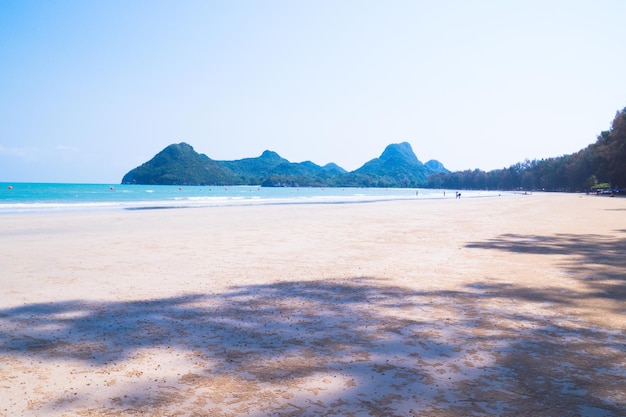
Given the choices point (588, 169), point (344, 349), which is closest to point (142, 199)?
point (344, 349)

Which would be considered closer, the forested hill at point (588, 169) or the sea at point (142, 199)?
the sea at point (142, 199)

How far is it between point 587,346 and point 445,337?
1.45m

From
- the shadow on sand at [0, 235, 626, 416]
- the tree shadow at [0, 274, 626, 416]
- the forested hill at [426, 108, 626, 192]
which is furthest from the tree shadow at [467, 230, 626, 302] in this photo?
the forested hill at [426, 108, 626, 192]

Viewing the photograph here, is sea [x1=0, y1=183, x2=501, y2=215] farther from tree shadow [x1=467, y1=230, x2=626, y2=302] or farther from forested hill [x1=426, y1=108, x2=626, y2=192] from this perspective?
tree shadow [x1=467, y1=230, x2=626, y2=302]

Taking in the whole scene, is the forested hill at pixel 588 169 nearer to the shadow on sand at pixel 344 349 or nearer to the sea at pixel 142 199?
the sea at pixel 142 199

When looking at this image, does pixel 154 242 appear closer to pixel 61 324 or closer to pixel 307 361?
pixel 61 324

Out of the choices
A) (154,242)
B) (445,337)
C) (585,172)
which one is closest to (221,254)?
(154,242)

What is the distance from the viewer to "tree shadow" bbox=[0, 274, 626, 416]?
136 inches

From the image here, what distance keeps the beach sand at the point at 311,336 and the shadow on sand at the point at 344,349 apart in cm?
2

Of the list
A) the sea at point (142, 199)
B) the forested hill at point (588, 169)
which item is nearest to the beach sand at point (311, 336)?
the sea at point (142, 199)

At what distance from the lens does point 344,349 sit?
467cm

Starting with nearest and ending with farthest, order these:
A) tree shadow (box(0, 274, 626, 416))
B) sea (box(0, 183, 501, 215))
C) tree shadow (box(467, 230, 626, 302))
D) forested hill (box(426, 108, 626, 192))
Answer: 1. tree shadow (box(0, 274, 626, 416))
2. tree shadow (box(467, 230, 626, 302))
3. sea (box(0, 183, 501, 215))
4. forested hill (box(426, 108, 626, 192))

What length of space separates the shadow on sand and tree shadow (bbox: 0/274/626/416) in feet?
0.05

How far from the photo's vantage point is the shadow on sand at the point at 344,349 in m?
3.46
